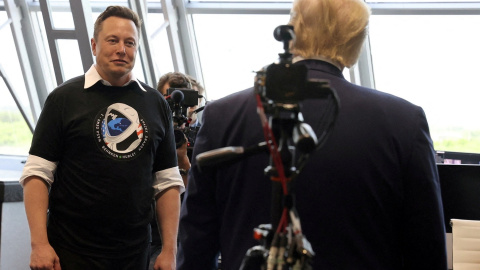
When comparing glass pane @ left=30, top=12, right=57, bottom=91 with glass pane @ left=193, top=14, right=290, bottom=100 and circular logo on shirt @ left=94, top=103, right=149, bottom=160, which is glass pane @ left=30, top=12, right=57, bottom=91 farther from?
circular logo on shirt @ left=94, top=103, right=149, bottom=160

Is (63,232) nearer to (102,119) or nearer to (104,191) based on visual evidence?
(104,191)

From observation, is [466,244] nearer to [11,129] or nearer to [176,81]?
[176,81]

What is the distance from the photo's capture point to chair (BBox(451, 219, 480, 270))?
92.7 inches

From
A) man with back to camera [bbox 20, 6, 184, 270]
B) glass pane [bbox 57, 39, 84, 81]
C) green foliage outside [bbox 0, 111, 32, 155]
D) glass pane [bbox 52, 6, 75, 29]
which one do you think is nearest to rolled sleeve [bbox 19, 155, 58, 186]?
man with back to camera [bbox 20, 6, 184, 270]

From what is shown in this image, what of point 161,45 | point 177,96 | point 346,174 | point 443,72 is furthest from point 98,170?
point 161,45

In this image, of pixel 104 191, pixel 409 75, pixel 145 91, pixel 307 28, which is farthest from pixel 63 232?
pixel 409 75

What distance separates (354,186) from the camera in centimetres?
143

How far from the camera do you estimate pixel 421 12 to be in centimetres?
648

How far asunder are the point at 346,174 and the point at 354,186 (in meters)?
0.03

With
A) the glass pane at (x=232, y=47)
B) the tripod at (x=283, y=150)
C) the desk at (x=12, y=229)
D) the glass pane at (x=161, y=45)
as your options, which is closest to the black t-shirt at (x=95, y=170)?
→ the desk at (x=12, y=229)

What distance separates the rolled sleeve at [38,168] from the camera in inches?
90.0

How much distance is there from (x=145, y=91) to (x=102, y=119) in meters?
0.22

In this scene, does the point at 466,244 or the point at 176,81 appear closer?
the point at 466,244

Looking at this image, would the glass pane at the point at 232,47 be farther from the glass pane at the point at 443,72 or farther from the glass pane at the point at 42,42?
the glass pane at the point at 42,42
